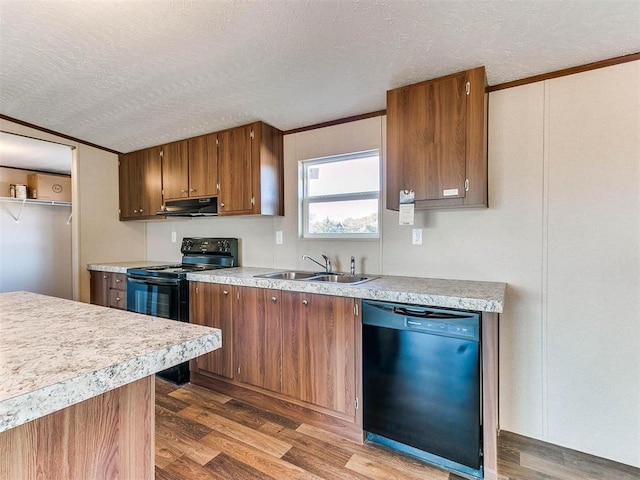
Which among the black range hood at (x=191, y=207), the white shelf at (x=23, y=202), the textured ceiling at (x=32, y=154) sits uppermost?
the textured ceiling at (x=32, y=154)

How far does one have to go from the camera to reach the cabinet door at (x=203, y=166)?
9.81ft

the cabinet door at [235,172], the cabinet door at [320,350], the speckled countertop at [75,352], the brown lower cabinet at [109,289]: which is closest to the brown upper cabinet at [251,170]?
the cabinet door at [235,172]

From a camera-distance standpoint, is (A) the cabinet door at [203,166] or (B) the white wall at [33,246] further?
(B) the white wall at [33,246]

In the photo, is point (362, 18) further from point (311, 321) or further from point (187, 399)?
point (187, 399)

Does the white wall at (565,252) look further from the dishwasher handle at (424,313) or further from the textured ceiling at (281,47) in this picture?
the dishwasher handle at (424,313)

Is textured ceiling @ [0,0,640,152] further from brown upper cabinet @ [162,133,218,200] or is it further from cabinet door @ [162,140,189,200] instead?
cabinet door @ [162,140,189,200]

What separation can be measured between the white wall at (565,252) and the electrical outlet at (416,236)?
0.11 meters

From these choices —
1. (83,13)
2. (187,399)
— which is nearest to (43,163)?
(83,13)

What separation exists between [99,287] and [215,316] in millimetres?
1766

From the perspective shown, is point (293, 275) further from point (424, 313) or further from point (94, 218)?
point (94, 218)

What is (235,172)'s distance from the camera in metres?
2.84

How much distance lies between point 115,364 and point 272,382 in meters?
1.73

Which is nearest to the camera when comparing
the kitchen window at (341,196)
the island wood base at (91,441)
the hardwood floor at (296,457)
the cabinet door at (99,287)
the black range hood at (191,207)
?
the island wood base at (91,441)

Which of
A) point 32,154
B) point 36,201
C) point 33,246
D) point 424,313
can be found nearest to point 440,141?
point 424,313
